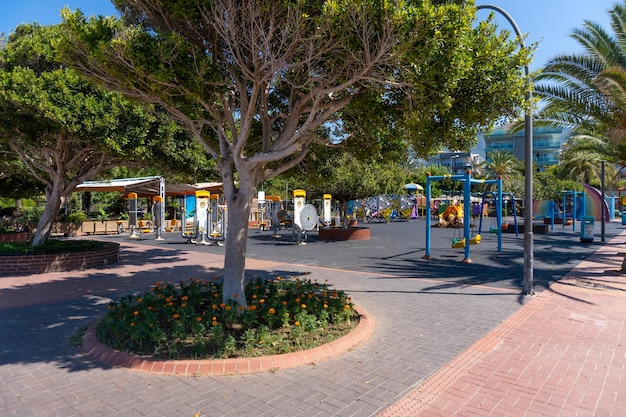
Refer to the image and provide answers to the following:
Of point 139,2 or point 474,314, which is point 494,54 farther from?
point 139,2

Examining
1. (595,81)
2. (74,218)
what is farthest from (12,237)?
(595,81)

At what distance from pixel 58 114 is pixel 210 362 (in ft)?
23.7

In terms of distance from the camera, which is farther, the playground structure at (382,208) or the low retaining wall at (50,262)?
the playground structure at (382,208)

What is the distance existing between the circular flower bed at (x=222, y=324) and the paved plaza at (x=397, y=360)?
0.40 meters

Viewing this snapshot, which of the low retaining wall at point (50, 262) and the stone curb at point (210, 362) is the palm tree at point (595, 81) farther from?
the low retaining wall at point (50, 262)

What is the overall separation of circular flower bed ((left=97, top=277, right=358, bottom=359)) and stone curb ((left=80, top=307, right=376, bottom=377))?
126mm

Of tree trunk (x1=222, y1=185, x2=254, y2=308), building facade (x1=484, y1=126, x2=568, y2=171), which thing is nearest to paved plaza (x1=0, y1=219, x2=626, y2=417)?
tree trunk (x1=222, y1=185, x2=254, y2=308)

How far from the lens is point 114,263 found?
1253 centimetres

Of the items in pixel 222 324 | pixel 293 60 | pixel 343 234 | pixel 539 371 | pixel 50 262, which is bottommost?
pixel 539 371

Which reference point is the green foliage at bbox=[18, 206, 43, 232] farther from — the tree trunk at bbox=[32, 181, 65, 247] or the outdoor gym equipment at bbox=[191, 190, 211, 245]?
the tree trunk at bbox=[32, 181, 65, 247]

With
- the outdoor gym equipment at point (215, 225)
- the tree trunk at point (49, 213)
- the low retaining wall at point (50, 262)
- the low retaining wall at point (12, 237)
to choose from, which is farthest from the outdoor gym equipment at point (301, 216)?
the low retaining wall at point (12, 237)

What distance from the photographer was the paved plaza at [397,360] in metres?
3.82

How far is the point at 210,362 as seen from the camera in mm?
4508

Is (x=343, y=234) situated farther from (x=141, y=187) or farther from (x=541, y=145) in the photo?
(x=541, y=145)
